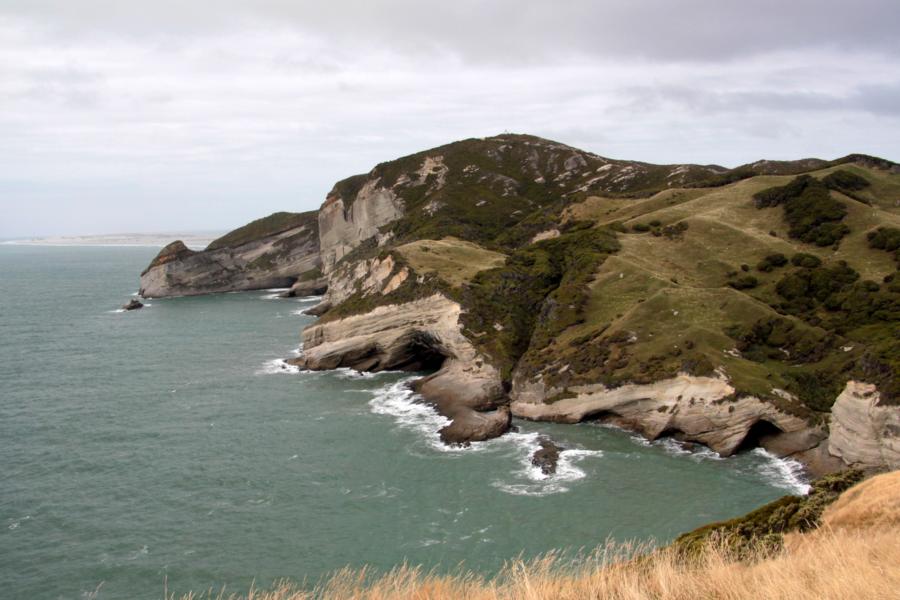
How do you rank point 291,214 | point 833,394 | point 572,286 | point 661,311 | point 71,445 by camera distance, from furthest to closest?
1. point 291,214
2. point 572,286
3. point 661,311
4. point 71,445
5. point 833,394

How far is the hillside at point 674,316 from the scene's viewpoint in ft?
143

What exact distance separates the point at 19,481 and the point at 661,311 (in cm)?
4906

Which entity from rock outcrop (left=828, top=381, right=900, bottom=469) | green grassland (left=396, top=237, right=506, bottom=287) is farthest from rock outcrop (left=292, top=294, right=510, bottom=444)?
rock outcrop (left=828, top=381, right=900, bottom=469)

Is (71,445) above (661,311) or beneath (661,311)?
beneath

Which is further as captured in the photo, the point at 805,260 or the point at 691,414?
the point at 805,260

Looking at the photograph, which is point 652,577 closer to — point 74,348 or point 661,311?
point 661,311

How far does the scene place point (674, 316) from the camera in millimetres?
53594

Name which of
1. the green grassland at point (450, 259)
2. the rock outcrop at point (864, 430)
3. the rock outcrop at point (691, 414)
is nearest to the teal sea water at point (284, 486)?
the rock outcrop at point (691, 414)

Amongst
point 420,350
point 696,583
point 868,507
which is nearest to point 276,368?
point 420,350

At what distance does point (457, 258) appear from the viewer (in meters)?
79.1

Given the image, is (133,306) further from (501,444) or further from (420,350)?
(501,444)

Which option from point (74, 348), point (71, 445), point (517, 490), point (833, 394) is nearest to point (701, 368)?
point (833, 394)

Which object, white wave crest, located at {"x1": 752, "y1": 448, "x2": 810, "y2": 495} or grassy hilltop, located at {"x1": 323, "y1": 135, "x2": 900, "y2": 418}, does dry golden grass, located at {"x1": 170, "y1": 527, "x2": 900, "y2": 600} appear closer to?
white wave crest, located at {"x1": 752, "y1": 448, "x2": 810, "y2": 495}

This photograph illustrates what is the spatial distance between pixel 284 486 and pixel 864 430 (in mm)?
35089
